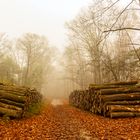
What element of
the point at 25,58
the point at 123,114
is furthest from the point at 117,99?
the point at 25,58

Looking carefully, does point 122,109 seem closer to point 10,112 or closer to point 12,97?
point 10,112

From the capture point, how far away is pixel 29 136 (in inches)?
387

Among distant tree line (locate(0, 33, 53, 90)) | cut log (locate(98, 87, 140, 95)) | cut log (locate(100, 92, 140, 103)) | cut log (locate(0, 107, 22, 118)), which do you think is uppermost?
distant tree line (locate(0, 33, 53, 90))

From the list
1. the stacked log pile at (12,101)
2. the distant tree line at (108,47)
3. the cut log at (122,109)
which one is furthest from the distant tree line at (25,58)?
the cut log at (122,109)

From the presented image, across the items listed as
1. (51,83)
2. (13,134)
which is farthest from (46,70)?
(13,134)

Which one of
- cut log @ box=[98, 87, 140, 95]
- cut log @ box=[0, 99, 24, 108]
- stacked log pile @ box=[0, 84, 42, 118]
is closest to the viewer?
stacked log pile @ box=[0, 84, 42, 118]

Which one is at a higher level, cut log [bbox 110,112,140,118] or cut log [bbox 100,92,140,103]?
cut log [bbox 100,92,140,103]

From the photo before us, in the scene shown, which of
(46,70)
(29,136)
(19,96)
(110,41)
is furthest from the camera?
(46,70)

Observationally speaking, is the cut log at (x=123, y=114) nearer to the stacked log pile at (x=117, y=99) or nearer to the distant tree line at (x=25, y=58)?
the stacked log pile at (x=117, y=99)

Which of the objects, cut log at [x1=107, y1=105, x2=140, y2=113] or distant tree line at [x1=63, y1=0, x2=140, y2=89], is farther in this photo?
distant tree line at [x1=63, y1=0, x2=140, y2=89]

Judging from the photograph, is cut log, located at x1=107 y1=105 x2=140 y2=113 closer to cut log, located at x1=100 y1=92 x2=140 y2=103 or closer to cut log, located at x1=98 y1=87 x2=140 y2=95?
cut log, located at x1=100 y1=92 x2=140 y2=103

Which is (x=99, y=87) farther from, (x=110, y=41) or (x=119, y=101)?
(x=110, y=41)

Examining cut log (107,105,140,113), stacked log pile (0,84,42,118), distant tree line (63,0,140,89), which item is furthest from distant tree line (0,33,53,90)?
cut log (107,105,140,113)

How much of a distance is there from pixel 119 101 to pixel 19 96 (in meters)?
5.74
